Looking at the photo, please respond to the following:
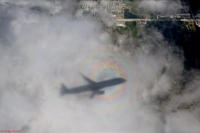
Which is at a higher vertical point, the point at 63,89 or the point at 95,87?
the point at 95,87

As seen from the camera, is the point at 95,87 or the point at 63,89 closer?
the point at 95,87

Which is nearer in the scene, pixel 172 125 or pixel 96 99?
pixel 172 125

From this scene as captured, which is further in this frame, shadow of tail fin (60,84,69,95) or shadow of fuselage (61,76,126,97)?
shadow of tail fin (60,84,69,95)

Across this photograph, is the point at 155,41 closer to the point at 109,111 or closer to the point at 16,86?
the point at 109,111

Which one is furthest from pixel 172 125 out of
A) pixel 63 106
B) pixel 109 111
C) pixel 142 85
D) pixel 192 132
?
A: pixel 63 106

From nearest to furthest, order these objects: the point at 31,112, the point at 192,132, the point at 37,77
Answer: the point at 192,132 → the point at 31,112 → the point at 37,77

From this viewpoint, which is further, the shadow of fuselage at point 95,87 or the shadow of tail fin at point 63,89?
the shadow of tail fin at point 63,89

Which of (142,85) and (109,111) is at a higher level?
(142,85)

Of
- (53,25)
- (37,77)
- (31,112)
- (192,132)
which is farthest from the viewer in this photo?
(53,25)

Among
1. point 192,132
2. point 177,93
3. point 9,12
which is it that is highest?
point 9,12
